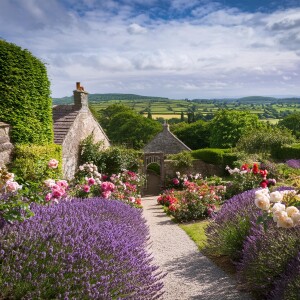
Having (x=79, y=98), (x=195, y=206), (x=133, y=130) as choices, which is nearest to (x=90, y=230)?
(x=195, y=206)

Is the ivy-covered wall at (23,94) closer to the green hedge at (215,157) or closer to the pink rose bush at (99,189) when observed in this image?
→ the pink rose bush at (99,189)

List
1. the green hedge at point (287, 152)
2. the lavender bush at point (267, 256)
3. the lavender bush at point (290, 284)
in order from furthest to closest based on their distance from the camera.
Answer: the green hedge at point (287, 152), the lavender bush at point (267, 256), the lavender bush at point (290, 284)

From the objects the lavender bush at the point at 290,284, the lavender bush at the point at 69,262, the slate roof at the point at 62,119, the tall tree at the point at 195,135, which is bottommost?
the tall tree at the point at 195,135

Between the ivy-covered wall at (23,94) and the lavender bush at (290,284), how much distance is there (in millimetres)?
7808

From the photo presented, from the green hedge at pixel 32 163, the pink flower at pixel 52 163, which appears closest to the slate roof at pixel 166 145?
the green hedge at pixel 32 163

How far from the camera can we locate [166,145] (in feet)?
86.9

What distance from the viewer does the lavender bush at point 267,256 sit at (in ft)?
13.0

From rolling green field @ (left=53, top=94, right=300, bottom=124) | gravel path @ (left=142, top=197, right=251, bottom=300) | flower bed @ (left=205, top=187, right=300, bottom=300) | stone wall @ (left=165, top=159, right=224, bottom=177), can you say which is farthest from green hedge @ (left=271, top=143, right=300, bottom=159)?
rolling green field @ (left=53, top=94, right=300, bottom=124)

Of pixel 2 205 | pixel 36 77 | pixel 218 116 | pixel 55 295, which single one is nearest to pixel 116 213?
pixel 2 205

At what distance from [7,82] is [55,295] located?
7397 millimetres

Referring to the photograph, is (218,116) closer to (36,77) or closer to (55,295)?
(36,77)

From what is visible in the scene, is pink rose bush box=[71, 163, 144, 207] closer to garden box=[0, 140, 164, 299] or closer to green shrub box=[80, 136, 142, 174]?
green shrub box=[80, 136, 142, 174]

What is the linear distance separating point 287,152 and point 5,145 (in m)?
18.8

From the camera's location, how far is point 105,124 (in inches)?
2126
